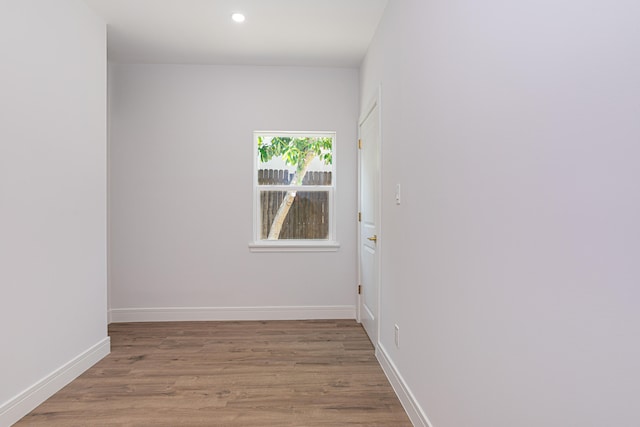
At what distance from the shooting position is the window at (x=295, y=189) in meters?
3.91

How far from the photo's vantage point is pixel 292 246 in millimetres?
3863

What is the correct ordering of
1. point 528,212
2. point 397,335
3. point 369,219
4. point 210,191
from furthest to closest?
point 210,191, point 369,219, point 397,335, point 528,212

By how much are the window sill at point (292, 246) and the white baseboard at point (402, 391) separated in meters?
1.28

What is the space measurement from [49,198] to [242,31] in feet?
6.33

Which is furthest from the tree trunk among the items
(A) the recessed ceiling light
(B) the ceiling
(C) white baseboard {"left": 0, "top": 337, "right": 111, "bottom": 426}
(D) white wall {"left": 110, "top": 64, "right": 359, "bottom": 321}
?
(C) white baseboard {"left": 0, "top": 337, "right": 111, "bottom": 426}

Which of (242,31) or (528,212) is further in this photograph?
(242,31)

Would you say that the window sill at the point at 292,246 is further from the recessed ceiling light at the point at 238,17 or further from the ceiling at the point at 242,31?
the recessed ceiling light at the point at 238,17

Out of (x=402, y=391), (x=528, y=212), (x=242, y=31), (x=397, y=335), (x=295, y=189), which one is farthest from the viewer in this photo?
(x=295, y=189)

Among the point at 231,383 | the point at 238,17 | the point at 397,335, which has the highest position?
the point at 238,17

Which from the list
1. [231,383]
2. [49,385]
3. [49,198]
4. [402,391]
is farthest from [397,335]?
[49,198]

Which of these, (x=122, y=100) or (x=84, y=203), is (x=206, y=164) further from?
(x=84, y=203)

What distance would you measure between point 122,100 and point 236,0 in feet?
6.07

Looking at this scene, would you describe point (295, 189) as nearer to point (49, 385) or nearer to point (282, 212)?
point (282, 212)

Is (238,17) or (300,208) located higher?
(238,17)
